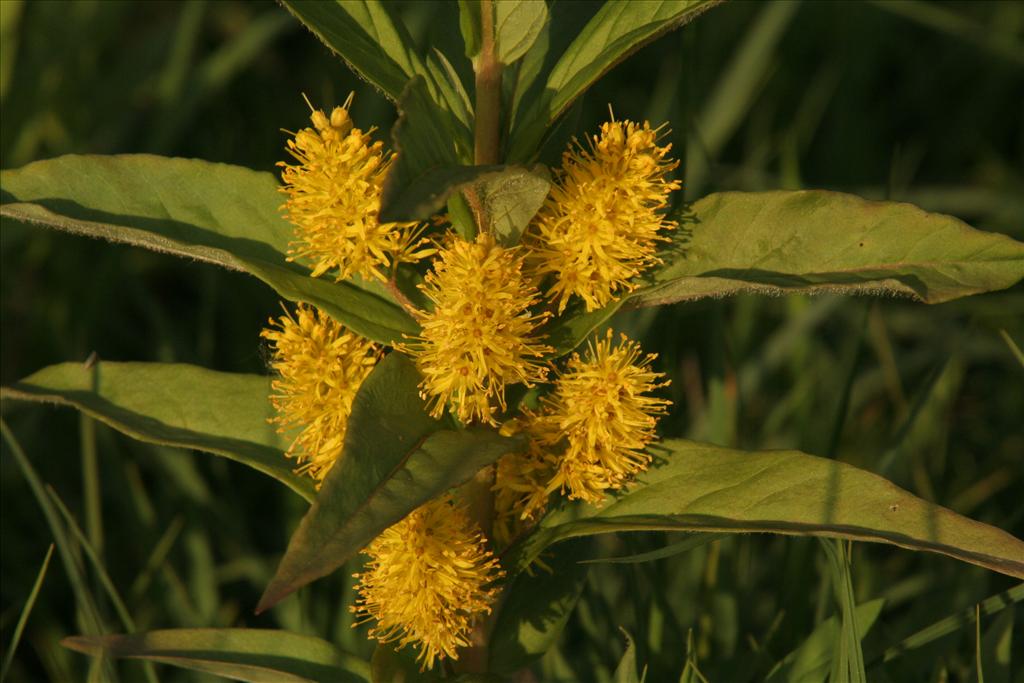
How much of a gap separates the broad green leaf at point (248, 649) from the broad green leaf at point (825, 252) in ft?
2.78

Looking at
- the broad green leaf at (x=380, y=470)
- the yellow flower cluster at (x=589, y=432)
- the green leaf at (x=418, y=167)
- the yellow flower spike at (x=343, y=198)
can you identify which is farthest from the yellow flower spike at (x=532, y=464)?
the green leaf at (x=418, y=167)

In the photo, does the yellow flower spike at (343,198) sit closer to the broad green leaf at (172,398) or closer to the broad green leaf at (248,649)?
the broad green leaf at (172,398)

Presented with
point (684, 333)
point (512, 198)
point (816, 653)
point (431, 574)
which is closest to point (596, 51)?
point (512, 198)

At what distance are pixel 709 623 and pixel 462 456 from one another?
127 cm

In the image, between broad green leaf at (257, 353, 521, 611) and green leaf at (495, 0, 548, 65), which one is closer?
broad green leaf at (257, 353, 521, 611)

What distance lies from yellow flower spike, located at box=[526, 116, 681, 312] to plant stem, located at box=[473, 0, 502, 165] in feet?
0.40

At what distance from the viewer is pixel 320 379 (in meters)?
1.86

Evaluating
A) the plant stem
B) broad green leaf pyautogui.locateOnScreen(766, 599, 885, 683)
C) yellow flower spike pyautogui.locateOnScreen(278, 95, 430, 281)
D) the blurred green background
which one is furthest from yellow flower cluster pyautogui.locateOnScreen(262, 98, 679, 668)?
broad green leaf pyautogui.locateOnScreen(766, 599, 885, 683)

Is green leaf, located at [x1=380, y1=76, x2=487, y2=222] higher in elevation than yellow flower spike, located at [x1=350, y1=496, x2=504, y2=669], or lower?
higher

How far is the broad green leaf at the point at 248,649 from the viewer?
2023mm

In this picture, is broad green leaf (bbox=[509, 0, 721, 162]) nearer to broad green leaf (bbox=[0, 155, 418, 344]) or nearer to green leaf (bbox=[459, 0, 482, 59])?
green leaf (bbox=[459, 0, 482, 59])

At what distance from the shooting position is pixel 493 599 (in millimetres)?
1923

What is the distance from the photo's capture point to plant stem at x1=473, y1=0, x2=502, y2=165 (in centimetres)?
170

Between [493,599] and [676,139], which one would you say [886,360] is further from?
[493,599]
